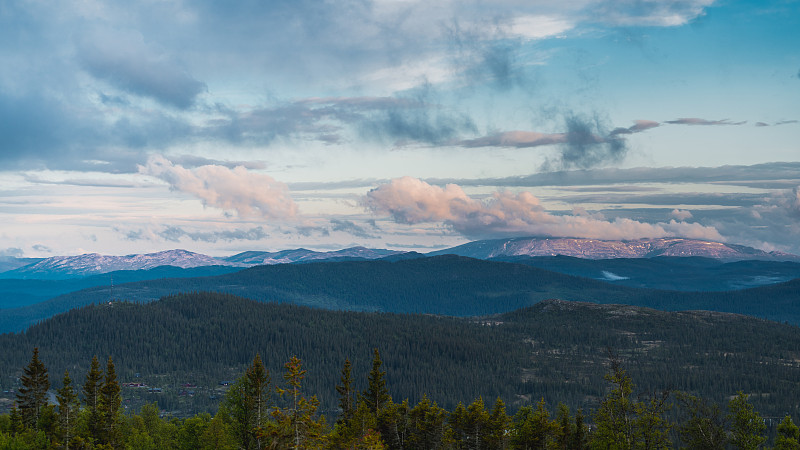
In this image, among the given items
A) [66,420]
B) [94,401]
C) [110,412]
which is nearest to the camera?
[66,420]

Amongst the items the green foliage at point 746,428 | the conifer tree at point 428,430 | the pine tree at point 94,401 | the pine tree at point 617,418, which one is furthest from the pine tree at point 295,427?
the green foliage at point 746,428

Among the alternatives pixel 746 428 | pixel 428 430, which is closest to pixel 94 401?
pixel 428 430

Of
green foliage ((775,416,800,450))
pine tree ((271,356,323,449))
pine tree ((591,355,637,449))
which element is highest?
pine tree ((271,356,323,449))

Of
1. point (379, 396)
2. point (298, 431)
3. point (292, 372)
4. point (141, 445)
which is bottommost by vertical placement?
point (141, 445)

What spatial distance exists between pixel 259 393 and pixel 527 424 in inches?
1525

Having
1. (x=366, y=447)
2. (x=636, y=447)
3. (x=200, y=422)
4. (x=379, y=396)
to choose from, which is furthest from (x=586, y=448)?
(x=200, y=422)

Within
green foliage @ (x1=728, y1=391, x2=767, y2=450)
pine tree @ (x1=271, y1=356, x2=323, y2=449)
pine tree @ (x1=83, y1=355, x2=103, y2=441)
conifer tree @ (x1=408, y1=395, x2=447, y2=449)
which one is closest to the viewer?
pine tree @ (x1=271, y1=356, x2=323, y2=449)

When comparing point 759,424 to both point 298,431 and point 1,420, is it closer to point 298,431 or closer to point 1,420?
point 298,431

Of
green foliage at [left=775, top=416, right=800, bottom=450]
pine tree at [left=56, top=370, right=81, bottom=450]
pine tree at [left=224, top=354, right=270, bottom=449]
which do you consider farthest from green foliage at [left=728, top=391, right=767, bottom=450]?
pine tree at [left=56, top=370, right=81, bottom=450]

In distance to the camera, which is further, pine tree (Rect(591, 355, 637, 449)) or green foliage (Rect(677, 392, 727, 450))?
pine tree (Rect(591, 355, 637, 449))

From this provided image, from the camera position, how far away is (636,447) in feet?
281

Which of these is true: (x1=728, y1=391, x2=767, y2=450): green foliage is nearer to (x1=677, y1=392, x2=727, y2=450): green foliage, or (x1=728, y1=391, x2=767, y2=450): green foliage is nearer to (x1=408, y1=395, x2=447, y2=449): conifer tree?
(x1=677, y1=392, x2=727, y2=450): green foliage

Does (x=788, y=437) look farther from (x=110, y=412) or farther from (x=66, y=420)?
(x=66, y=420)

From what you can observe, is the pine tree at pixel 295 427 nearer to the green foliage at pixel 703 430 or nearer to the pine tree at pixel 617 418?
the pine tree at pixel 617 418
